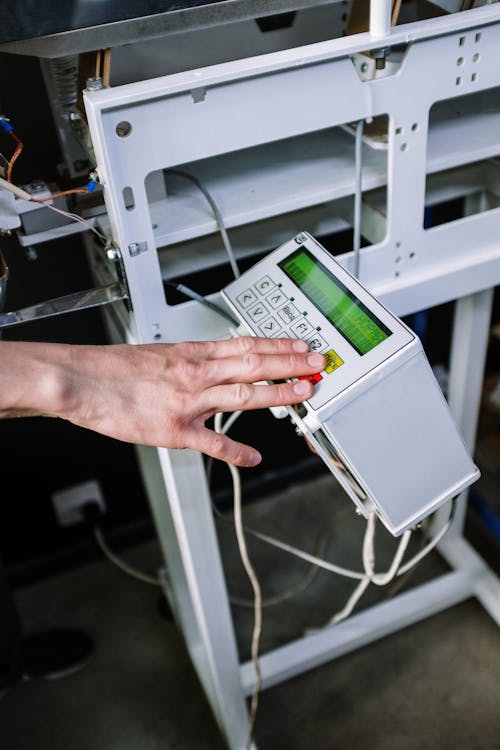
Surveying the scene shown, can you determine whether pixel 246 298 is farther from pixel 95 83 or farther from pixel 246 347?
pixel 95 83

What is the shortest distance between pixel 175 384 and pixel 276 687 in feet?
3.16

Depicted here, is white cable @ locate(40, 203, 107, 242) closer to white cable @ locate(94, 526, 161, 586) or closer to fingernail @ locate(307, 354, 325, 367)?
fingernail @ locate(307, 354, 325, 367)

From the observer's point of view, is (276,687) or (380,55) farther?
(276,687)

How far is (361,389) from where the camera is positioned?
2.50ft

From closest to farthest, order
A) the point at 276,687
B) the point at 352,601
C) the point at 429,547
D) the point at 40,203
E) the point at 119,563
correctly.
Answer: the point at 40,203, the point at 429,547, the point at 352,601, the point at 276,687, the point at 119,563

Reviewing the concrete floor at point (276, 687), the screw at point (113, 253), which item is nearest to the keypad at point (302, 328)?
the screw at point (113, 253)

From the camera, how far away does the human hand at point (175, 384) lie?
0.77 metres

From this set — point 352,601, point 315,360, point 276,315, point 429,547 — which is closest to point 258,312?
point 276,315

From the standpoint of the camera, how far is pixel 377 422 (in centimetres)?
78

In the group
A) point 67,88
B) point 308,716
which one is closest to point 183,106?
point 67,88

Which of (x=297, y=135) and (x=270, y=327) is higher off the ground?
(x=297, y=135)

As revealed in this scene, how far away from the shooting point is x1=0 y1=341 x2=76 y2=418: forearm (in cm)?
77

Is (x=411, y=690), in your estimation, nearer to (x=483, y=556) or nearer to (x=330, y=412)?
(x=483, y=556)

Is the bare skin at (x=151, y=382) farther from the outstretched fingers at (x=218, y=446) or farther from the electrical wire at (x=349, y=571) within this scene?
the electrical wire at (x=349, y=571)
